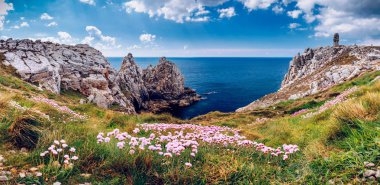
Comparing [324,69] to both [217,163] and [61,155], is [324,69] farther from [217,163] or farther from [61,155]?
[61,155]

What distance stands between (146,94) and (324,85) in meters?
70.0

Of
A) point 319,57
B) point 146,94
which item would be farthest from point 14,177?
point 146,94

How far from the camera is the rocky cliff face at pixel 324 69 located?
49750 mm

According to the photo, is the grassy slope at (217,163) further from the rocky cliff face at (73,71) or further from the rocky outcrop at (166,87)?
the rocky outcrop at (166,87)

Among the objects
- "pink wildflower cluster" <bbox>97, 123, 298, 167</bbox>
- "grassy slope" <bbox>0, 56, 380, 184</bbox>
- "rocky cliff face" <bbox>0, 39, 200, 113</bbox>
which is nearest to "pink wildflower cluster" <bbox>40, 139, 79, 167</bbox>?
"grassy slope" <bbox>0, 56, 380, 184</bbox>

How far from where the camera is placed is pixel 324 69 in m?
65.9

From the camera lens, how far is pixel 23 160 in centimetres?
502

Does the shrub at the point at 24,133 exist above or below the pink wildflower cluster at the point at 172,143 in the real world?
above

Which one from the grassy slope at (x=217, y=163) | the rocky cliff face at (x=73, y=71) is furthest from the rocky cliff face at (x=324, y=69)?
the grassy slope at (x=217, y=163)

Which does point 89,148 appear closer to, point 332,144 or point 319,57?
point 332,144

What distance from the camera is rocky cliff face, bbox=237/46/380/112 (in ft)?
163

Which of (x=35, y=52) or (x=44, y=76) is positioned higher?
(x=35, y=52)

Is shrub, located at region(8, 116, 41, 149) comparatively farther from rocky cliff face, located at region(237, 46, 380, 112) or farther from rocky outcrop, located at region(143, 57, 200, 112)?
rocky outcrop, located at region(143, 57, 200, 112)

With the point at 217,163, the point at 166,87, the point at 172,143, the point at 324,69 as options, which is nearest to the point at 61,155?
the point at 172,143
